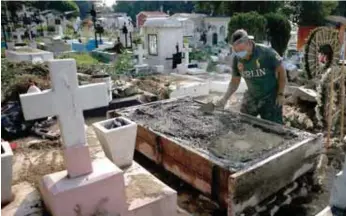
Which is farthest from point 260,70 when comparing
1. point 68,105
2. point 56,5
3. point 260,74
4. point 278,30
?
point 56,5

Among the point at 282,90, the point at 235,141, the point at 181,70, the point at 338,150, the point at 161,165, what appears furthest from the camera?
the point at 181,70

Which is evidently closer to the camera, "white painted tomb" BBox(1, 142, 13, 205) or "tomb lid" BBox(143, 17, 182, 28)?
"white painted tomb" BBox(1, 142, 13, 205)

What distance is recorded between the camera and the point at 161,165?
12.1 ft

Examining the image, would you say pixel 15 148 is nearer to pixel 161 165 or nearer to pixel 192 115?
pixel 161 165

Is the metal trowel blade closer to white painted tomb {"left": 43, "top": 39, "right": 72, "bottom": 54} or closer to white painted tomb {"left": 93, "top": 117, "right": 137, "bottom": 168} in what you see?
white painted tomb {"left": 93, "top": 117, "right": 137, "bottom": 168}

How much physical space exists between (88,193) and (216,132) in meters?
1.91

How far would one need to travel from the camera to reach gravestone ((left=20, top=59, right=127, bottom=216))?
2.07 metres

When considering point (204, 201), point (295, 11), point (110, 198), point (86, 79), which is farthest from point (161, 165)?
point (295, 11)

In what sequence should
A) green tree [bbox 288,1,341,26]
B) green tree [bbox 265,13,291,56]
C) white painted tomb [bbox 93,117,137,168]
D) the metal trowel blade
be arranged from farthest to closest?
1. green tree [bbox 288,1,341,26]
2. green tree [bbox 265,13,291,56]
3. the metal trowel blade
4. white painted tomb [bbox 93,117,137,168]

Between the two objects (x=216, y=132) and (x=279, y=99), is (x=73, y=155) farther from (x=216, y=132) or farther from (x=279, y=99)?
(x=279, y=99)

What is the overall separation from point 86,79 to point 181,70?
6427 mm

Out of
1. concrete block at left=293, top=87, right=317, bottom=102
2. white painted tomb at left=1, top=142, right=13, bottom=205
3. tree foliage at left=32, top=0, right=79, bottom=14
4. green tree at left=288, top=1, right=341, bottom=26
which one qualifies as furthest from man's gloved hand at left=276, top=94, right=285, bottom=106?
tree foliage at left=32, top=0, right=79, bottom=14

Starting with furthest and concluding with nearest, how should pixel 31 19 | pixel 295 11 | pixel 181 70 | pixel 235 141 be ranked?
pixel 31 19 < pixel 295 11 < pixel 181 70 < pixel 235 141

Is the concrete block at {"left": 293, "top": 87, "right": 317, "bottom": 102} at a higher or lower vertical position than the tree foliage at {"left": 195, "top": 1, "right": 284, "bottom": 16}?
lower
